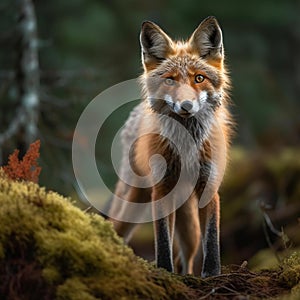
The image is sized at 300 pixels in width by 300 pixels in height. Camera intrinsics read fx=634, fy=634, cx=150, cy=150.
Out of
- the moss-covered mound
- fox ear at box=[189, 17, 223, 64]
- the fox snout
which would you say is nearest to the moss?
the moss-covered mound

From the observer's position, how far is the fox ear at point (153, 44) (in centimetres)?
613

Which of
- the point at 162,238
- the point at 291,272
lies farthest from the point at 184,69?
the point at 291,272

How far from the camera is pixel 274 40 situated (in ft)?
81.8

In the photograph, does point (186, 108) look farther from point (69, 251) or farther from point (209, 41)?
point (69, 251)

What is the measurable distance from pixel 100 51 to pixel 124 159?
551 inches

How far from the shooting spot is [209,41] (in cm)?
618

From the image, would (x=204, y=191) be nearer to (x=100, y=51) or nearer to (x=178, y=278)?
(x=178, y=278)

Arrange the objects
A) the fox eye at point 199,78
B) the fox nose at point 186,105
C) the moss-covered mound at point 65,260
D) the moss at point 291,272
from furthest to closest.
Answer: the fox eye at point 199,78 → the fox nose at point 186,105 → the moss at point 291,272 → the moss-covered mound at point 65,260

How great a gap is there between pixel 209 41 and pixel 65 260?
3.05 meters

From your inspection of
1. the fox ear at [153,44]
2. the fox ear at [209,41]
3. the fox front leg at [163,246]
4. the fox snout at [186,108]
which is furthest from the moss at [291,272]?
the fox ear at [153,44]

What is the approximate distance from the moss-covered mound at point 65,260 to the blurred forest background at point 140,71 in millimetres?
4951

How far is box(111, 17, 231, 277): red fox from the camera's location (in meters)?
5.90

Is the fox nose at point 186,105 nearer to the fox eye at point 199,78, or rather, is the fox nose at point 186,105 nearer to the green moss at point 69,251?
the fox eye at point 199,78

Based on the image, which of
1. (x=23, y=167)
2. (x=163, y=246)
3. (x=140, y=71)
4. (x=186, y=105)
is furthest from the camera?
(x=140, y=71)
